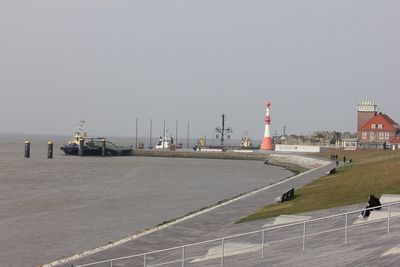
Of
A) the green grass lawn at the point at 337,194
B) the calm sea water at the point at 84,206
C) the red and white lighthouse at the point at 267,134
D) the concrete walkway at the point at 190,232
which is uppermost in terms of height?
the red and white lighthouse at the point at 267,134

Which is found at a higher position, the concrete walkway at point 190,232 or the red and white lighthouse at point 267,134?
the red and white lighthouse at point 267,134

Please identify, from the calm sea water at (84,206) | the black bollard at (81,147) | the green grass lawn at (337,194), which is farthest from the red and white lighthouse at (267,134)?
the green grass lawn at (337,194)

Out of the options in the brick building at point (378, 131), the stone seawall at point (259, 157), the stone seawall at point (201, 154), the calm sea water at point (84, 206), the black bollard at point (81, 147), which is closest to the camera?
the calm sea water at point (84, 206)

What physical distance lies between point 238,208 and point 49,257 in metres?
12.9

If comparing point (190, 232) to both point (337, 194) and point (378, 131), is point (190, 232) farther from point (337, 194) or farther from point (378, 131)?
point (378, 131)

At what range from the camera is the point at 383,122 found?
12194cm

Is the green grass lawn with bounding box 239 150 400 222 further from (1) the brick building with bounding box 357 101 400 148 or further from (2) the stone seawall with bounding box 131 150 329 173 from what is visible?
(1) the brick building with bounding box 357 101 400 148

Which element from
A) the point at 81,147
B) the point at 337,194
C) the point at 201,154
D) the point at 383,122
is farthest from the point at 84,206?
the point at 81,147

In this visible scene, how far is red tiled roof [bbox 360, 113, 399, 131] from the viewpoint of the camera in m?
121

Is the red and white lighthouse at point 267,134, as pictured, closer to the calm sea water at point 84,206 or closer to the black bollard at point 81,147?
the calm sea water at point 84,206

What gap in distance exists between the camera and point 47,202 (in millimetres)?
50219

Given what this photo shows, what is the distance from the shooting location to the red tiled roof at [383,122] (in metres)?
121

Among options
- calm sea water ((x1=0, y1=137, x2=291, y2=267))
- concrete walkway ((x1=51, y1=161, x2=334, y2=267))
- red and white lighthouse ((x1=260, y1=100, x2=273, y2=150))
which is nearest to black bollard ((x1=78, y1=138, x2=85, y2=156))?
red and white lighthouse ((x1=260, y1=100, x2=273, y2=150))

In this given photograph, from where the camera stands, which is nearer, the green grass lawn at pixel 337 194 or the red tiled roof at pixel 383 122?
the green grass lawn at pixel 337 194
